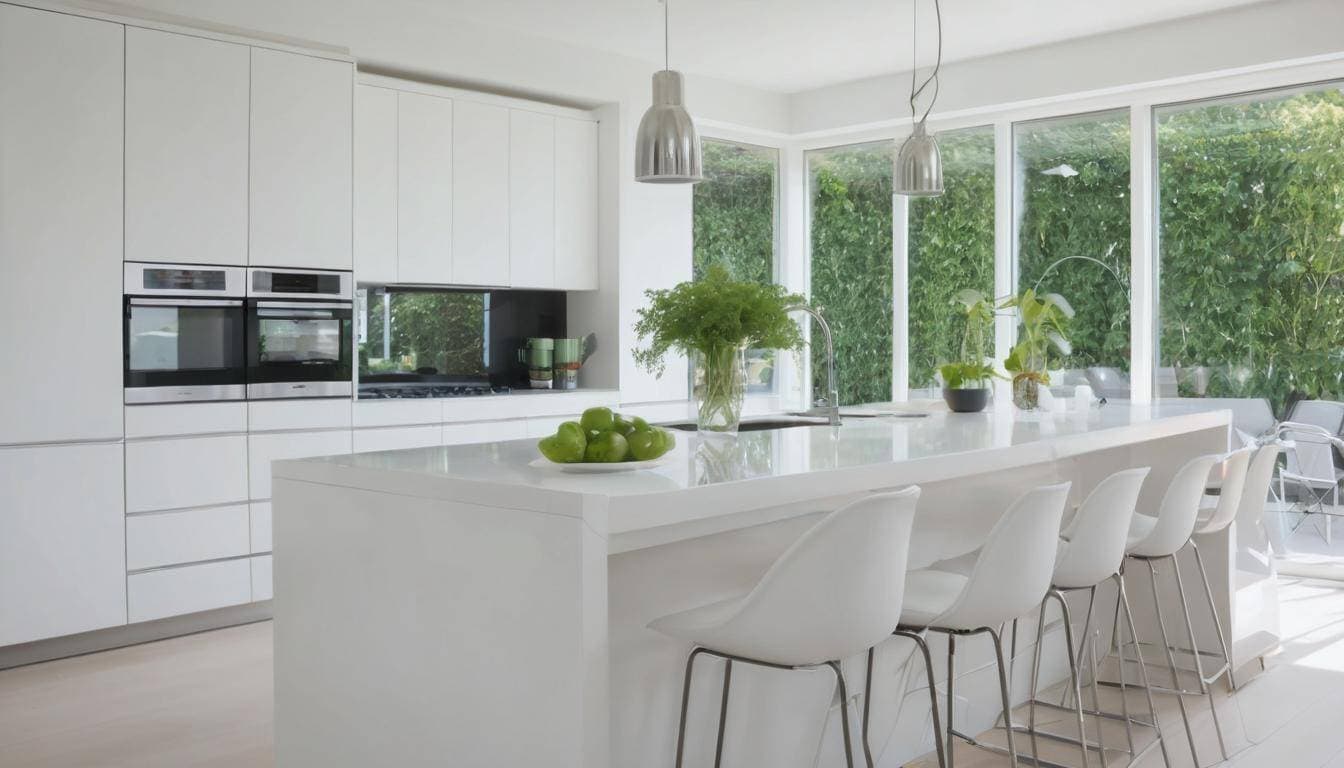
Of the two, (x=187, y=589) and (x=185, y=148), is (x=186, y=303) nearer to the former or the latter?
(x=185, y=148)

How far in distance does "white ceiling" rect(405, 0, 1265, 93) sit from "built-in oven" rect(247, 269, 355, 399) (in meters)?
1.34

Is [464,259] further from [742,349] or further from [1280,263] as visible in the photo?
[1280,263]

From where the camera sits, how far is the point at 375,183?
518 centimetres

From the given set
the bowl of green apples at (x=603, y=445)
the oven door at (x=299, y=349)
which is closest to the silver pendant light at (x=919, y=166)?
the bowl of green apples at (x=603, y=445)

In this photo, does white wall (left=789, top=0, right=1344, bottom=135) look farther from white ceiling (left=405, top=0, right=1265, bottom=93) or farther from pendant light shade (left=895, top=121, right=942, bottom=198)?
pendant light shade (left=895, top=121, right=942, bottom=198)

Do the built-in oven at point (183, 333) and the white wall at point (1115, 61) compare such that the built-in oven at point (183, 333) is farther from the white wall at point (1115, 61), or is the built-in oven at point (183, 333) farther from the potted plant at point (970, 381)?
the white wall at point (1115, 61)

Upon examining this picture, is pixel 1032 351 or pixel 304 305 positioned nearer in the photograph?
pixel 1032 351

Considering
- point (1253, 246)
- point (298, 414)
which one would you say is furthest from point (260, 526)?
point (1253, 246)

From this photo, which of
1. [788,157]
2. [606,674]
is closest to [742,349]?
[606,674]

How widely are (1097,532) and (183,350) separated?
336 centimetres

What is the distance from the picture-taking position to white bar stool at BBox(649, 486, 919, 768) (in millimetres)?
1903

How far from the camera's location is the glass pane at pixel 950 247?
652cm

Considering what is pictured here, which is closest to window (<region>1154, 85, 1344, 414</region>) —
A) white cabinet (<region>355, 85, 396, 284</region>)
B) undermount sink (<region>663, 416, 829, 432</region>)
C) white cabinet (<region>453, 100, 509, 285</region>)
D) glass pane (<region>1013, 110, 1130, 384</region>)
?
glass pane (<region>1013, 110, 1130, 384</region>)

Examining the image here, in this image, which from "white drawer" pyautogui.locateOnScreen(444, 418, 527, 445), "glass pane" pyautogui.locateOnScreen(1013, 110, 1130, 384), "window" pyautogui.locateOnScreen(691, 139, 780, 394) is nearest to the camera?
"white drawer" pyautogui.locateOnScreen(444, 418, 527, 445)
